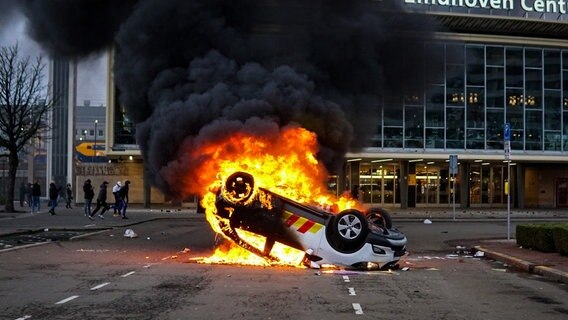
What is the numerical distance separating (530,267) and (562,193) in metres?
35.6

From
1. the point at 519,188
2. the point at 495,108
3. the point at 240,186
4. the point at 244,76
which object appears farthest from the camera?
the point at 519,188

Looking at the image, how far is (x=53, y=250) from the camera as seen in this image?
619 inches

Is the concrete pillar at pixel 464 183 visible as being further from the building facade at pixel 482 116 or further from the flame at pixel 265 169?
the flame at pixel 265 169

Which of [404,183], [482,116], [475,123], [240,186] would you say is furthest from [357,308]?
[482,116]

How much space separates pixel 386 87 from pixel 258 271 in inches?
279

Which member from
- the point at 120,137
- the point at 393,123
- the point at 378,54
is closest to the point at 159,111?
the point at 378,54

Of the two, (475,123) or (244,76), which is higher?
(475,123)

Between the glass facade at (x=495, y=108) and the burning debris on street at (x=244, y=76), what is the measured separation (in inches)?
950

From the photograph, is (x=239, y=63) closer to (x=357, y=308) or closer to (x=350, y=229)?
(x=350, y=229)

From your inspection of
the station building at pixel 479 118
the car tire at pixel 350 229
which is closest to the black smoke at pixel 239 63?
the car tire at pixel 350 229

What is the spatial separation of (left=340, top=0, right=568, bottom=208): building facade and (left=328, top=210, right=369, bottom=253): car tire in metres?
28.1

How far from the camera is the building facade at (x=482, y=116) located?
134ft

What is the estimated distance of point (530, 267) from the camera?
42.7ft

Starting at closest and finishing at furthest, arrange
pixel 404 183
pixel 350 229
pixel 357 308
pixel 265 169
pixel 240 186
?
1. pixel 357 308
2. pixel 350 229
3. pixel 240 186
4. pixel 265 169
5. pixel 404 183
